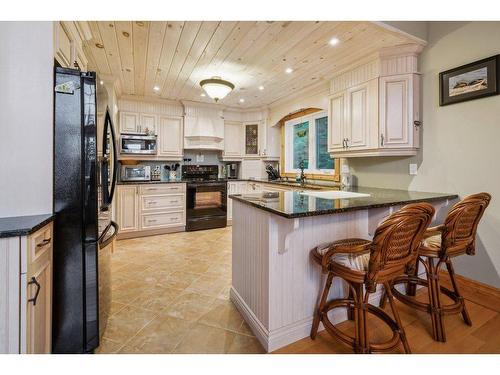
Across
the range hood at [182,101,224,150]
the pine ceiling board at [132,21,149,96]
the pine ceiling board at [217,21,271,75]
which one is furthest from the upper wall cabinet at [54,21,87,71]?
the range hood at [182,101,224,150]

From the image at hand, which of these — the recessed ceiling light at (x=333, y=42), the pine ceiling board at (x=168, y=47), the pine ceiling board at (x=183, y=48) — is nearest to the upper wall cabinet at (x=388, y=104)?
the recessed ceiling light at (x=333, y=42)

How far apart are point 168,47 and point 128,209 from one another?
2.58 metres

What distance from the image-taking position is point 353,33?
2289mm

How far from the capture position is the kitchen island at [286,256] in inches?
60.3

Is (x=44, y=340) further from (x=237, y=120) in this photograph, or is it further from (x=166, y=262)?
(x=237, y=120)

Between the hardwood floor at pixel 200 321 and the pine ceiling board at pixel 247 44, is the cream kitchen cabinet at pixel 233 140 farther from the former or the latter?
the hardwood floor at pixel 200 321

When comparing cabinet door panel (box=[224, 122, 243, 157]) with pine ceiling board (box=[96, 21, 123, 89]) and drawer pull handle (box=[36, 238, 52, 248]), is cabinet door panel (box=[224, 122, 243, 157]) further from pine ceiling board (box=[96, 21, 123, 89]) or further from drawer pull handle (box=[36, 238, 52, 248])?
drawer pull handle (box=[36, 238, 52, 248])

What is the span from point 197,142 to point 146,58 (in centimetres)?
206

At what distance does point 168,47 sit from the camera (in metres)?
2.55

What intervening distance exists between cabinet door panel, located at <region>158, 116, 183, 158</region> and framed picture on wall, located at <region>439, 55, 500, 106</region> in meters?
3.99

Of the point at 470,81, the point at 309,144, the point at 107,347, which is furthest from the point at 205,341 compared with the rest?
the point at 309,144

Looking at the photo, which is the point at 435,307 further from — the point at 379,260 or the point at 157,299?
the point at 157,299

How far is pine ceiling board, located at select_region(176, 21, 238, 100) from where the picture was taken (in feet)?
7.24

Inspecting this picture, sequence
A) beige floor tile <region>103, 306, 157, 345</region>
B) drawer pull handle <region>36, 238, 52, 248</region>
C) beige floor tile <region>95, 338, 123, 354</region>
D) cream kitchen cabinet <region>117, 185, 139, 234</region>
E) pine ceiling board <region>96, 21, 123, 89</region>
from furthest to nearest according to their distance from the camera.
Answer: cream kitchen cabinet <region>117, 185, 139, 234</region>
pine ceiling board <region>96, 21, 123, 89</region>
beige floor tile <region>103, 306, 157, 345</region>
beige floor tile <region>95, 338, 123, 354</region>
drawer pull handle <region>36, 238, 52, 248</region>
